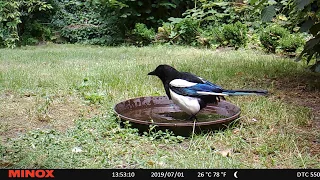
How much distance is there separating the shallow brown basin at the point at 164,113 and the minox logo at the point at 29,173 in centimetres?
89

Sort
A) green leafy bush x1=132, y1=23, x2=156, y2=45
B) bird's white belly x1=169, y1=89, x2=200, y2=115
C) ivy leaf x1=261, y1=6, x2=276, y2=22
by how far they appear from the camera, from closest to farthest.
A: bird's white belly x1=169, y1=89, x2=200, y2=115
ivy leaf x1=261, y1=6, x2=276, y2=22
green leafy bush x1=132, y1=23, x2=156, y2=45

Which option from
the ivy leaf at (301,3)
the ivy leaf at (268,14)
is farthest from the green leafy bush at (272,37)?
the ivy leaf at (301,3)

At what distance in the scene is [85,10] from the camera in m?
11.2

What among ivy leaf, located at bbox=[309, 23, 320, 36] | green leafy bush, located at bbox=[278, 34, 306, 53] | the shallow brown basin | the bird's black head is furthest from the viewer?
green leafy bush, located at bbox=[278, 34, 306, 53]

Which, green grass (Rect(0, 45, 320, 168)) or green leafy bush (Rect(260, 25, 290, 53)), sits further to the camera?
green leafy bush (Rect(260, 25, 290, 53))

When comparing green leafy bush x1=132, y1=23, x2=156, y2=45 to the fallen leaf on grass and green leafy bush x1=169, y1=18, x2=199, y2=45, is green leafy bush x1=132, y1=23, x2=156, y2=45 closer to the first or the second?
green leafy bush x1=169, y1=18, x2=199, y2=45

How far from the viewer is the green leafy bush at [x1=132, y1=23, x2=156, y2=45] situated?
9.38m

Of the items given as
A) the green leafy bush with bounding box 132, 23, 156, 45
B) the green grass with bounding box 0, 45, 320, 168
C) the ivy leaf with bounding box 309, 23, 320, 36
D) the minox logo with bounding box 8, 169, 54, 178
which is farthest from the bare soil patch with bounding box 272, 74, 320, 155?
the green leafy bush with bounding box 132, 23, 156, 45

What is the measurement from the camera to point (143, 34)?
9367 mm

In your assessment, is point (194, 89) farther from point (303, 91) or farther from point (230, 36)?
point (230, 36)

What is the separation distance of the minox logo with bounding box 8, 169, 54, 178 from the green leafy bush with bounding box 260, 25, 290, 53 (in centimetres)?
659

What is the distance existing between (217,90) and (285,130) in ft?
1.84

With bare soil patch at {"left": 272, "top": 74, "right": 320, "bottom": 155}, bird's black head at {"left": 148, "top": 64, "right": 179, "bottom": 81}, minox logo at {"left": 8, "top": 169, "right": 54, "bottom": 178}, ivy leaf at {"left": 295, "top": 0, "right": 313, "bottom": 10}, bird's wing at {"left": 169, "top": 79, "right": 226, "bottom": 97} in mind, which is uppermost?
ivy leaf at {"left": 295, "top": 0, "right": 313, "bottom": 10}

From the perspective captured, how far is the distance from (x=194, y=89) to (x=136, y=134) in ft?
1.78
